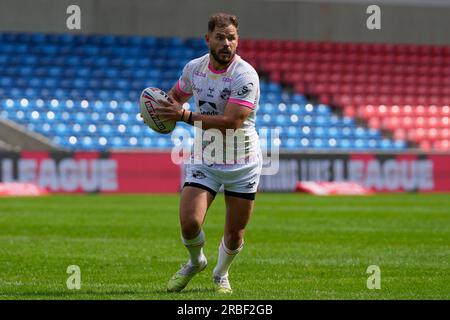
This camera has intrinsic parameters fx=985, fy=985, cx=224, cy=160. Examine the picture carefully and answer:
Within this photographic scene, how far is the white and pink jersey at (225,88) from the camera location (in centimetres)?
850

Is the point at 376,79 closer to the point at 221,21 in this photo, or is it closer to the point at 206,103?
the point at 206,103

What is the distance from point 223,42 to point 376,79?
29.0 meters

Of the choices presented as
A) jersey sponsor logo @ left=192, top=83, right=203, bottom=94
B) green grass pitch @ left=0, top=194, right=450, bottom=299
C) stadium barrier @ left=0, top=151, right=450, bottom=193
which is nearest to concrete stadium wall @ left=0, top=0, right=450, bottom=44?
stadium barrier @ left=0, top=151, right=450, bottom=193

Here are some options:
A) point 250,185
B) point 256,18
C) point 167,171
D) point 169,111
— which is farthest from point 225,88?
point 256,18

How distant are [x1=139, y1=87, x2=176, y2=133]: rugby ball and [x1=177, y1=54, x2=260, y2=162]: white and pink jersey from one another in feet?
1.05

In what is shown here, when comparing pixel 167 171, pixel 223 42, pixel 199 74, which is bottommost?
pixel 167 171

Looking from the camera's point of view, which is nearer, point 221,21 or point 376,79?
point 221,21

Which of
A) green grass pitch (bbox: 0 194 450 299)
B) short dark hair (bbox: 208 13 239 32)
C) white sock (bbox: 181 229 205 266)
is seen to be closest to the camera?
short dark hair (bbox: 208 13 239 32)

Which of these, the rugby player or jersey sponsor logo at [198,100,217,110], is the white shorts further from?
jersey sponsor logo at [198,100,217,110]

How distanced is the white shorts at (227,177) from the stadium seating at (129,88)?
21.0m

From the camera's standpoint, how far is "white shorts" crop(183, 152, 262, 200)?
28.5 ft

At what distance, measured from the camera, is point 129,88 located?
108ft
